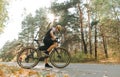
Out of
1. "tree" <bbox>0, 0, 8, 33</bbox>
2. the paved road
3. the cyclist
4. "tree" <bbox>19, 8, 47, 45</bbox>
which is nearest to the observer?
the paved road

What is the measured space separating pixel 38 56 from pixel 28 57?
0.39 m

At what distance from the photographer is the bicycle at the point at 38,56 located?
14.8m

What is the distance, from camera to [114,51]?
56938 mm

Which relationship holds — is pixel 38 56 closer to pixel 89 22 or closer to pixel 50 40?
pixel 50 40

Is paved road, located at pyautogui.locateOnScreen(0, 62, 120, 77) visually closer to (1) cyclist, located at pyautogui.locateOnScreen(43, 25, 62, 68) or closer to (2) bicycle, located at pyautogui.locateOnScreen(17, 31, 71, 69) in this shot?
(2) bicycle, located at pyautogui.locateOnScreen(17, 31, 71, 69)

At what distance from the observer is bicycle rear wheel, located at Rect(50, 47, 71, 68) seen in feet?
48.7

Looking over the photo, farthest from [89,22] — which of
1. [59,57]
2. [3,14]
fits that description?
[59,57]

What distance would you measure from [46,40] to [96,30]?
49740 mm

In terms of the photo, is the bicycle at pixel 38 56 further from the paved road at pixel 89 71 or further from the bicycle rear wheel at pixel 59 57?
the paved road at pixel 89 71

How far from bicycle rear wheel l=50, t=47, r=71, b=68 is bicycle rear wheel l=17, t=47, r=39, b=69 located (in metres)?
0.64

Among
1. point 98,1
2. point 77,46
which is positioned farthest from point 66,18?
point 77,46

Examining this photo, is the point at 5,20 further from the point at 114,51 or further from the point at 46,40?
the point at 46,40

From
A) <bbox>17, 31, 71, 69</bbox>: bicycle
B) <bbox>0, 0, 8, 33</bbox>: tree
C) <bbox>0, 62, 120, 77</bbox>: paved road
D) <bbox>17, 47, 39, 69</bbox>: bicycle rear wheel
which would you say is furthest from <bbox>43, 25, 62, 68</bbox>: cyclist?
<bbox>0, 0, 8, 33</bbox>: tree

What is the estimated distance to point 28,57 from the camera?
15000 millimetres
